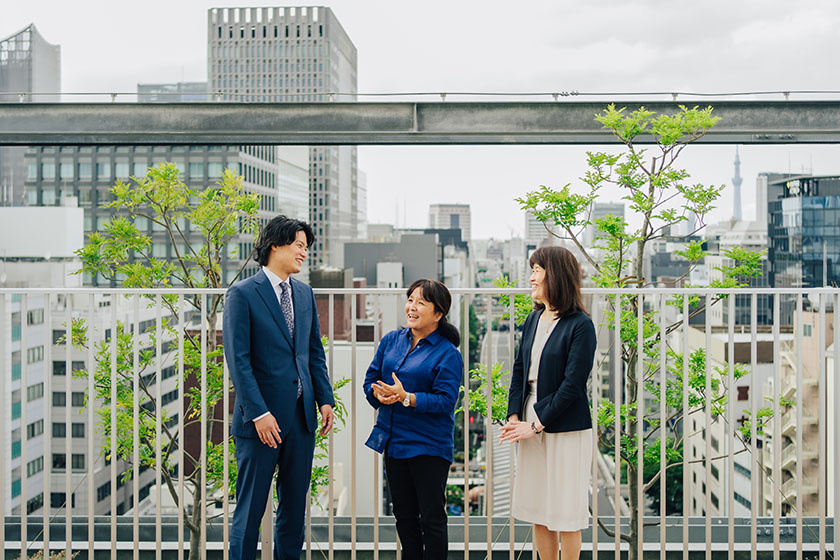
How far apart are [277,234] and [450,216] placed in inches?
2653

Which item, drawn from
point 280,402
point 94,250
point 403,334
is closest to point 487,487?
point 403,334

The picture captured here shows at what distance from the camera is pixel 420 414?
2.03m

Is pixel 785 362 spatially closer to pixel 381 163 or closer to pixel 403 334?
pixel 403 334

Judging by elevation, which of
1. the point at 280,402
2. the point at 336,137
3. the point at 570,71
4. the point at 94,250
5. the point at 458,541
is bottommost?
the point at 458,541

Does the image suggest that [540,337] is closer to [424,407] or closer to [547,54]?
[424,407]

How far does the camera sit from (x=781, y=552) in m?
2.67

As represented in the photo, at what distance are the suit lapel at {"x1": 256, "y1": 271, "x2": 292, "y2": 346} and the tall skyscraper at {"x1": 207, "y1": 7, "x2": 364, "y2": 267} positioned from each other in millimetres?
24519

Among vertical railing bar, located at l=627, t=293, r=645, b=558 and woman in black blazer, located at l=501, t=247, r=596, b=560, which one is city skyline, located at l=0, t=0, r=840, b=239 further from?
woman in black blazer, located at l=501, t=247, r=596, b=560

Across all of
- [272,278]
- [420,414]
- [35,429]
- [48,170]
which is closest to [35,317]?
[35,429]

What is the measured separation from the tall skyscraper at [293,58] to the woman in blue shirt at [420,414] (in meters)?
24.6

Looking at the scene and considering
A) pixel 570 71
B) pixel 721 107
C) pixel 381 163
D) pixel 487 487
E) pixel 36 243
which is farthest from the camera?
pixel 381 163

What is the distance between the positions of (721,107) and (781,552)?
3.77m

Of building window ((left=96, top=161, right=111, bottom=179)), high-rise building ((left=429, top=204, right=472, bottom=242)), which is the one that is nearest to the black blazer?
building window ((left=96, top=161, right=111, bottom=179))

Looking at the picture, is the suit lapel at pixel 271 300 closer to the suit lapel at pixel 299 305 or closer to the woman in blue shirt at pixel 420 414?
the suit lapel at pixel 299 305
